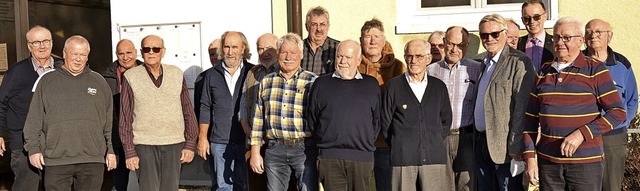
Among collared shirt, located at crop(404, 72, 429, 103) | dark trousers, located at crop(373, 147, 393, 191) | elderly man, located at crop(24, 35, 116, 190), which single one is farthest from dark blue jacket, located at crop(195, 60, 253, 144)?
collared shirt, located at crop(404, 72, 429, 103)

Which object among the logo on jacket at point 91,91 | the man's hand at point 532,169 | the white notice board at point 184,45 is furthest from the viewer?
the white notice board at point 184,45

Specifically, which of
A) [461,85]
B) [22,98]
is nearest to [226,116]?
[22,98]

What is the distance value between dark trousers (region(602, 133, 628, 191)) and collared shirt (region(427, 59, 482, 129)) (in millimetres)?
919

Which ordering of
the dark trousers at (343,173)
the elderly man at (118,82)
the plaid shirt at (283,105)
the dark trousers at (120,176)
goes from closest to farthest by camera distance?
the dark trousers at (343,173) → the plaid shirt at (283,105) → the elderly man at (118,82) → the dark trousers at (120,176)

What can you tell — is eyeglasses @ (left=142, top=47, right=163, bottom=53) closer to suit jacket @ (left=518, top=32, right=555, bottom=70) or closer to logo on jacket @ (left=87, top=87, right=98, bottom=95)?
logo on jacket @ (left=87, top=87, right=98, bottom=95)

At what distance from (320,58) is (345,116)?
1.00m

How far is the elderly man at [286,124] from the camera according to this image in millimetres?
5383

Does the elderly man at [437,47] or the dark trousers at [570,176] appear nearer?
the dark trousers at [570,176]

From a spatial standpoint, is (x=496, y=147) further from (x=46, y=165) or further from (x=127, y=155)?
(x=46, y=165)

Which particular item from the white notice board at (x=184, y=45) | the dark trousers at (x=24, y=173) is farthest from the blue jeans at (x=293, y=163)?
the white notice board at (x=184, y=45)

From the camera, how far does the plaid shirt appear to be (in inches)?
212

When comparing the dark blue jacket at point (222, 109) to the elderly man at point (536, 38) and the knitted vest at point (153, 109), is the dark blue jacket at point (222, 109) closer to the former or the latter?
the knitted vest at point (153, 109)

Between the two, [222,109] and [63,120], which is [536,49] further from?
[63,120]

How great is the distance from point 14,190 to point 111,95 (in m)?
1.12
